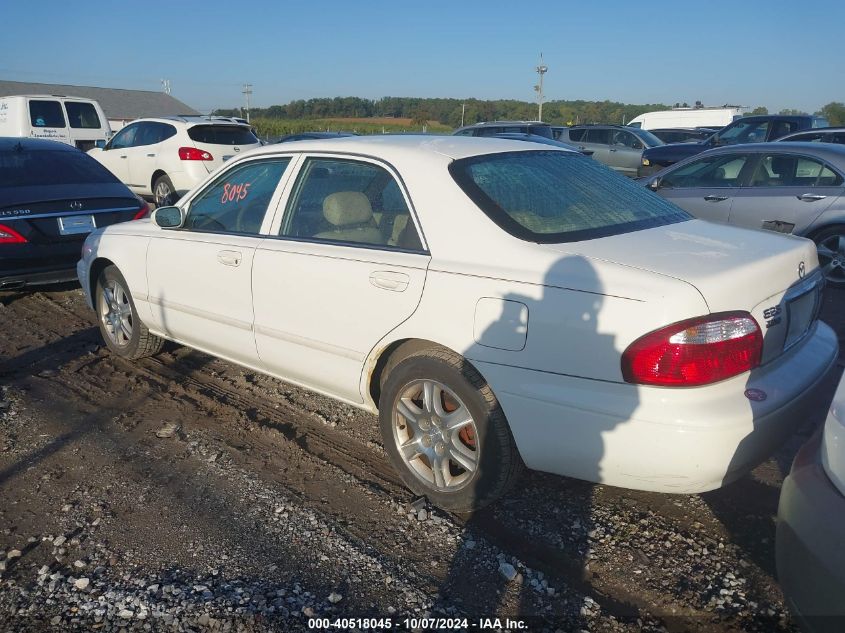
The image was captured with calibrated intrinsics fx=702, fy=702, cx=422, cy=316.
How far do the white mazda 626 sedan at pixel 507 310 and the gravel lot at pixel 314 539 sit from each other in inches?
13.7

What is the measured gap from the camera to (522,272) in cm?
285

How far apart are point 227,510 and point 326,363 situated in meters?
0.86

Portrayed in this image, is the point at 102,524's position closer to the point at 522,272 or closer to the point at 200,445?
the point at 200,445

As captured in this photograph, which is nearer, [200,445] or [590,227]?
[590,227]

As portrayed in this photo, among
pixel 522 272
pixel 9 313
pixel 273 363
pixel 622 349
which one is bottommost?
pixel 9 313

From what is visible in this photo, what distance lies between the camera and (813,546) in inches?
78.0

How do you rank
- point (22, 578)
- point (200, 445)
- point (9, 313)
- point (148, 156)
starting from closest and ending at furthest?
point (22, 578) → point (200, 445) → point (9, 313) → point (148, 156)

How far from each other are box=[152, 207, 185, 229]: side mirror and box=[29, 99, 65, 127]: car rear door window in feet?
46.8

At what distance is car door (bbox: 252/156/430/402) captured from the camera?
3299mm

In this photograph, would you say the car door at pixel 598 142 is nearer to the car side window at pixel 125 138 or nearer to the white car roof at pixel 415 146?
the car side window at pixel 125 138

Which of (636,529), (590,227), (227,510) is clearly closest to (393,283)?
(590,227)

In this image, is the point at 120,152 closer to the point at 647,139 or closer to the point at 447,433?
the point at 447,433

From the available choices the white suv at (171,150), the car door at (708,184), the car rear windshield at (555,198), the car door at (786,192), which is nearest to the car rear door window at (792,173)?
the car door at (786,192)

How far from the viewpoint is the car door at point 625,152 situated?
18203 millimetres
